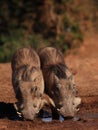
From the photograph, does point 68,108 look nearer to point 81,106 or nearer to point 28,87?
point 28,87

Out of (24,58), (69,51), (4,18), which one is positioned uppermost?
(24,58)

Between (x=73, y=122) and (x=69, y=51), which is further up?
(x=73, y=122)

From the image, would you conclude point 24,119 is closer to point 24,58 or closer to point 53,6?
point 24,58

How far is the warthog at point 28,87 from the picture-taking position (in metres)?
9.42

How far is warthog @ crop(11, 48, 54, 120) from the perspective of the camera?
9.42m

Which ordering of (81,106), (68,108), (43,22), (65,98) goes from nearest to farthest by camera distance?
(68,108)
(65,98)
(81,106)
(43,22)

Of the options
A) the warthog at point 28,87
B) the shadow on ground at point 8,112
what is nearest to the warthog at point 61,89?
the warthog at point 28,87

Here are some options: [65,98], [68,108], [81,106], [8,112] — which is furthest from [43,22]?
[68,108]

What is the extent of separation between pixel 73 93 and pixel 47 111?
973 mm

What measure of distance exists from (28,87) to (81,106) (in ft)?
5.21

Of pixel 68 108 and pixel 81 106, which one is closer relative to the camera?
pixel 68 108

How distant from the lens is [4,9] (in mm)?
20109

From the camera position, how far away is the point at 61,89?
9688 mm

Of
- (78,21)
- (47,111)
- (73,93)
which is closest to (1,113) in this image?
(47,111)
